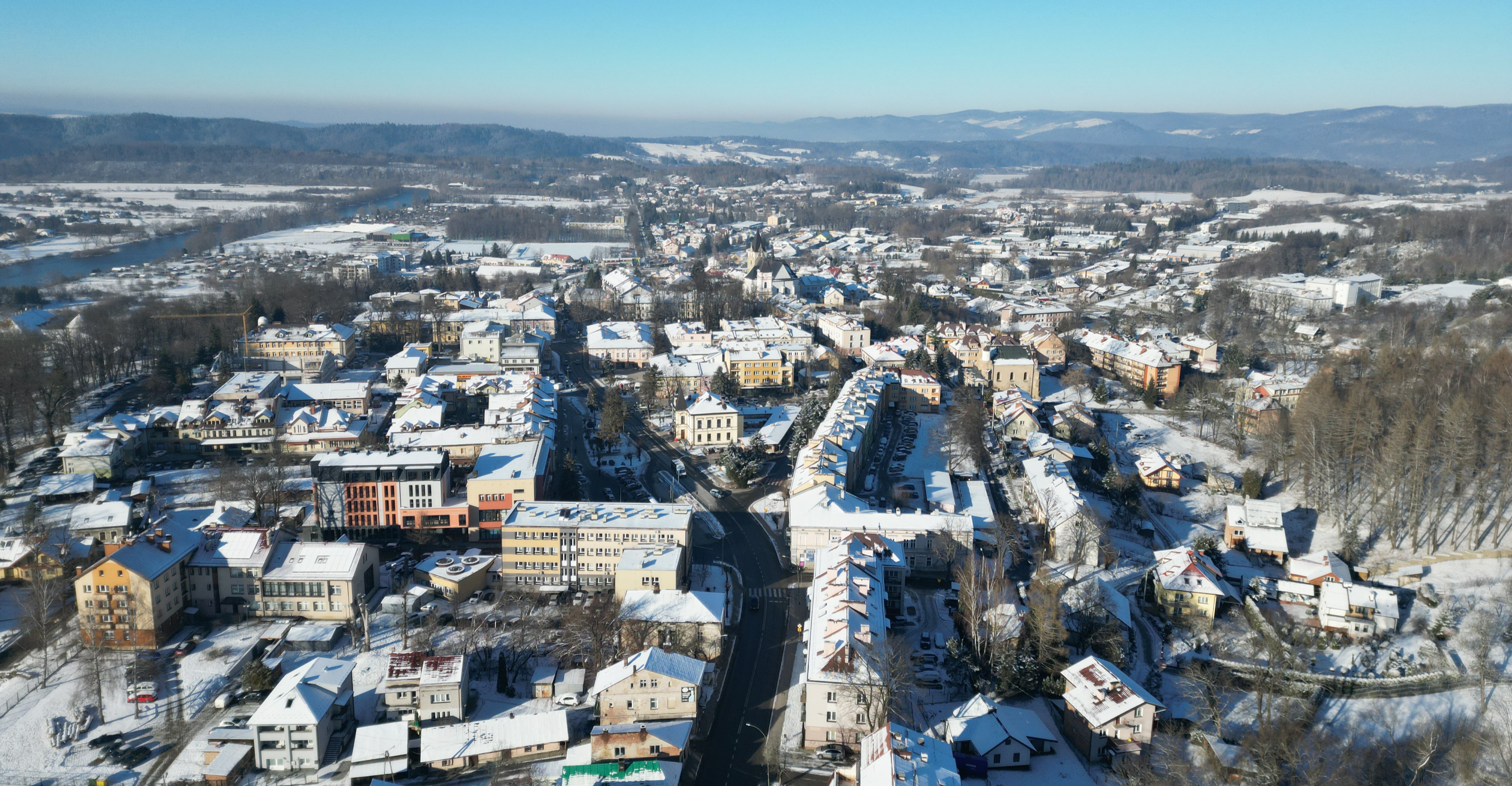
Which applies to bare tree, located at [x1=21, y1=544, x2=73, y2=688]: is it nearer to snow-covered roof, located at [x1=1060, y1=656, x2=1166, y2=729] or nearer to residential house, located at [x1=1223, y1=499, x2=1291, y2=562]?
snow-covered roof, located at [x1=1060, y1=656, x2=1166, y2=729]

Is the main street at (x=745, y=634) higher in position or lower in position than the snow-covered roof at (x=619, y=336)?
lower

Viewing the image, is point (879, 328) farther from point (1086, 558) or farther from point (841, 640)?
point (841, 640)

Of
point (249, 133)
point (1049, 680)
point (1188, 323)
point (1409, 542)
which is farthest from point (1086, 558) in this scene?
point (249, 133)

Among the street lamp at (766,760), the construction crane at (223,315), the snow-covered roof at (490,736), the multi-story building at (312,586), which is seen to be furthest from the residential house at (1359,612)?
the construction crane at (223,315)

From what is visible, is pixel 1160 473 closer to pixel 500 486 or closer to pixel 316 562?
Answer: pixel 500 486

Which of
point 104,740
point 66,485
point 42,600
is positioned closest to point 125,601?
point 42,600

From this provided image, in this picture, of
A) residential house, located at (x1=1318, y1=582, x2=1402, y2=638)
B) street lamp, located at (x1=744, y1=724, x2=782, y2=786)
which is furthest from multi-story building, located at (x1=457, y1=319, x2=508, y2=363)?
residential house, located at (x1=1318, y1=582, x2=1402, y2=638)

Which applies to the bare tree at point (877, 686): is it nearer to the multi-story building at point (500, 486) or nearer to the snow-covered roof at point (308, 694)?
the snow-covered roof at point (308, 694)
